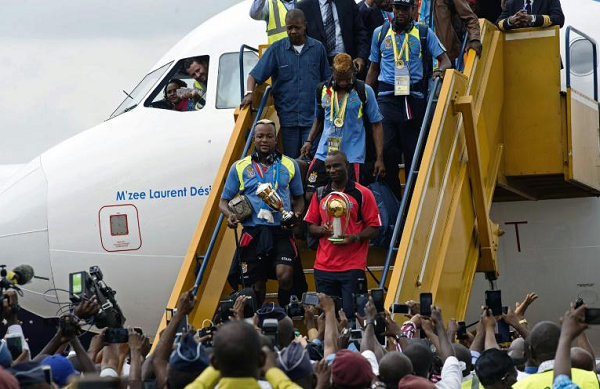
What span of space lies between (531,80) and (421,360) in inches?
237

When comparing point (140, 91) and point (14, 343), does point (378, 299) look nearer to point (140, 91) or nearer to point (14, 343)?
point (14, 343)

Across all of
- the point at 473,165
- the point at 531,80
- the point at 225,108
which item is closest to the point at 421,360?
the point at 473,165

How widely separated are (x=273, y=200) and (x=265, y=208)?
0.14 meters

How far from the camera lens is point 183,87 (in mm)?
13086

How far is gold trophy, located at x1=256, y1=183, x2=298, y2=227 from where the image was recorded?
990cm

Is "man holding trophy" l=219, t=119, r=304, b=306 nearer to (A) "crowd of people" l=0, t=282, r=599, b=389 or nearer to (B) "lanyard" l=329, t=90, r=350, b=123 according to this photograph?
(B) "lanyard" l=329, t=90, r=350, b=123

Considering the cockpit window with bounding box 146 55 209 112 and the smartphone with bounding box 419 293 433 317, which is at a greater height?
the cockpit window with bounding box 146 55 209 112

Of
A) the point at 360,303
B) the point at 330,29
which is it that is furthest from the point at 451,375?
the point at 330,29

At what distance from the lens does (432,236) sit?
10.2m

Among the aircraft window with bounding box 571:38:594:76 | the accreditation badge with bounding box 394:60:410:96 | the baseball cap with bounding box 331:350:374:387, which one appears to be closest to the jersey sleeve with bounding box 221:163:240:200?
the accreditation badge with bounding box 394:60:410:96

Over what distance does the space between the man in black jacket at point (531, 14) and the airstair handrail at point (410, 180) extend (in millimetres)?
1419

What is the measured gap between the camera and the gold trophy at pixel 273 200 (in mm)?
9903

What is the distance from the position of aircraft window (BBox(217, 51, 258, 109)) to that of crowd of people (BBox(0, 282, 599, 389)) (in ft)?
15.1

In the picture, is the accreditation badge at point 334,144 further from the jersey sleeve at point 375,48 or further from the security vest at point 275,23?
the security vest at point 275,23
